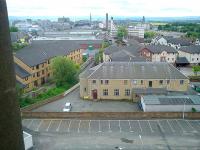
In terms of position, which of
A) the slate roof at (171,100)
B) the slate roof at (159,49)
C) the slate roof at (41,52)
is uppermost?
the slate roof at (41,52)

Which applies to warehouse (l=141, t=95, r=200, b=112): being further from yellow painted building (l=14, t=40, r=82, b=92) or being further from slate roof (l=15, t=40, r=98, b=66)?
slate roof (l=15, t=40, r=98, b=66)

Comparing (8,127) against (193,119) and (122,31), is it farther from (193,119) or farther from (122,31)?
(122,31)

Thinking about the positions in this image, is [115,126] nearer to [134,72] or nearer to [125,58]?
[134,72]

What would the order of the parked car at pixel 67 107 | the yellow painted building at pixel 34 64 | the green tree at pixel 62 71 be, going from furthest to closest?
1. the green tree at pixel 62 71
2. the yellow painted building at pixel 34 64
3. the parked car at pixel 67 107

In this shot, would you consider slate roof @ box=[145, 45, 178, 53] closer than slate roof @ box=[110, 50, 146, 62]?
No

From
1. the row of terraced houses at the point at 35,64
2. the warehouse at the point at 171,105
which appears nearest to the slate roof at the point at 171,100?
the warehouse at the point at 171,105

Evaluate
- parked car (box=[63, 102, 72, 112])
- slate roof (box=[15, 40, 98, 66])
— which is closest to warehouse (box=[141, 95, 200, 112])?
parked car (box=[63, 102, 72, 112])

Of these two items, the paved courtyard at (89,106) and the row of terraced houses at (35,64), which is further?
the row of terraced houses at (35,64)

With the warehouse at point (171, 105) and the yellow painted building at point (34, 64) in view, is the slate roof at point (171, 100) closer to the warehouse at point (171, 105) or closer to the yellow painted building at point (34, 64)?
the warehouse at point (171, 105)
